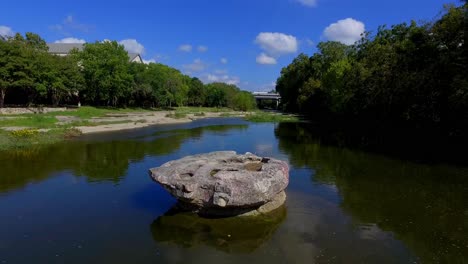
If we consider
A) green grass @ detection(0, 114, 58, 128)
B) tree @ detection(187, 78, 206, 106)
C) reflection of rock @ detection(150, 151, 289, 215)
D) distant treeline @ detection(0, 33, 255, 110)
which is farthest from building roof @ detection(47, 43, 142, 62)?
reflection of rock @ detection(150, 151, 289, 215)

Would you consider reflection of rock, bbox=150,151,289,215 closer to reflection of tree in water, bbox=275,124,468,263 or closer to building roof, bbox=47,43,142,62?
reflection of tree in water, bbox=275,124,468,263

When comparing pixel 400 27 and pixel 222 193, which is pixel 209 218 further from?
pixel 400 27

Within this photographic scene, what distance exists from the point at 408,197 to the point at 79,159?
2339cm

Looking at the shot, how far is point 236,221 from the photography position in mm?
13891

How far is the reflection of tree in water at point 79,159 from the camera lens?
71.2ft

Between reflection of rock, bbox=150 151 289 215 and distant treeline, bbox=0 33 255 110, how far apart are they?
175ft

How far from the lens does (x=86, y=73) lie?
79250 mm

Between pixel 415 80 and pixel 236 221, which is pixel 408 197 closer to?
pixel 236 221

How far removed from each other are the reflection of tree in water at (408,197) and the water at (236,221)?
0.06 m

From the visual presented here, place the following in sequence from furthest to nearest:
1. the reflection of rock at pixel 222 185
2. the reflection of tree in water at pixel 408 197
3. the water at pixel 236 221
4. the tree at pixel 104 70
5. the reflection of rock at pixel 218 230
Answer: the tree at pixel 104 70, the reflection of rock at pixel 222 185, the reflection of tree in water at pixel 408 197, the reflection of rock at pixel 218 230, the water at pixel 236 221

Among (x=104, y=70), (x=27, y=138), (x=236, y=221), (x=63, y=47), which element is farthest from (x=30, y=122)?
(x=63, y=47)

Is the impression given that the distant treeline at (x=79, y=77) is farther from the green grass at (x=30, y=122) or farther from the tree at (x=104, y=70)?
the green grass at (x=30, y=122)

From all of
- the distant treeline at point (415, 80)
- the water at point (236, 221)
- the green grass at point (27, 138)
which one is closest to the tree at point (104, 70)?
the green grass at point (27, 138)

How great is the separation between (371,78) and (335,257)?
146 feet
